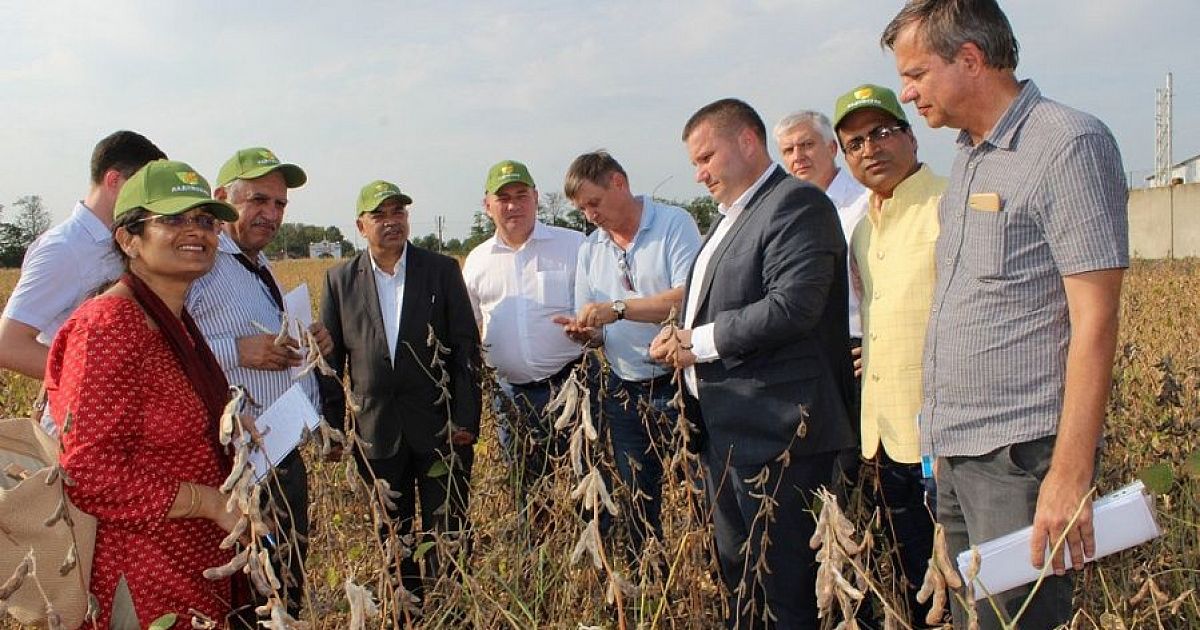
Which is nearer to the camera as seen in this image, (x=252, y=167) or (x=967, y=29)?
(x=967, y=29)

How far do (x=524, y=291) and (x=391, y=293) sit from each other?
2.27 ft

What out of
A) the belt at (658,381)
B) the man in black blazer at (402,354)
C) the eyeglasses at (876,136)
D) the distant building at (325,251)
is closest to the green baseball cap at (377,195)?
the man in black blazer at (402,354)

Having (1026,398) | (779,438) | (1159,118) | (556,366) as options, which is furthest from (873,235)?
(1159,118)

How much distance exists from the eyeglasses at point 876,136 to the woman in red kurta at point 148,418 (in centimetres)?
201

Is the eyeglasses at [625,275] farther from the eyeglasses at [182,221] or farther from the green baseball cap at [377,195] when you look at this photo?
the eyeglasses at [182,221]

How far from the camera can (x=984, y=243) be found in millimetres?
1928

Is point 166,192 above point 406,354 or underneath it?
above

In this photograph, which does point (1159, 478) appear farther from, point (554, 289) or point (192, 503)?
point (554, 289)

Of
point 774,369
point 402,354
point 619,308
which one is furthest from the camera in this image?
point 402,354

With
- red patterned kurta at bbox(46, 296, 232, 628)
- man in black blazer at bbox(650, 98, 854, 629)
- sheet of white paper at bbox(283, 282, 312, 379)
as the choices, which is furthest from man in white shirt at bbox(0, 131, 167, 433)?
man in black blazer at bbox(650, 98, 854, 629)

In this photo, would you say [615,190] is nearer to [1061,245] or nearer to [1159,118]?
[1061,245]

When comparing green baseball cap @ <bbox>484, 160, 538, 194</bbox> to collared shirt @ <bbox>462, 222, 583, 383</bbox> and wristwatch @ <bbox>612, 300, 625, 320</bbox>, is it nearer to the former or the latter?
collared shirt @ <bbox>462, 222, 583, 383</bbox>

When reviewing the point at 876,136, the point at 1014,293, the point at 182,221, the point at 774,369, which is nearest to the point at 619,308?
the point at 774,369

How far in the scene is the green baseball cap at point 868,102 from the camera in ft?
9.32
